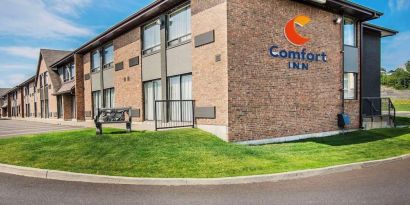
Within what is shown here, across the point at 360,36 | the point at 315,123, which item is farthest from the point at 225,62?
the point at 360,36

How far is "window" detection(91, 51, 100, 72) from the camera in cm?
2488

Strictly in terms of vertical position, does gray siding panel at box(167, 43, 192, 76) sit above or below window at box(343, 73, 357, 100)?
above

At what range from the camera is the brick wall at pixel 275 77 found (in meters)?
12.1

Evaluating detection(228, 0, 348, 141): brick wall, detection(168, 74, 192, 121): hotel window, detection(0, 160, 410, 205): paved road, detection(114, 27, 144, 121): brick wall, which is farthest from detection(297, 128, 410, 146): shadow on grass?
detection(114, 27, 144, 121): brick wall

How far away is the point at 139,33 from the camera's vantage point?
59.3ft

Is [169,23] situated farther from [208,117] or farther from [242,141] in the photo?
[242,141]

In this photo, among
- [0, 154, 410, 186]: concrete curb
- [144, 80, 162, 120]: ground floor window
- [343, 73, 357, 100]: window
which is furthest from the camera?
[343, 73, 357, 100]: window

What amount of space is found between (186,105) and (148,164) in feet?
18.9

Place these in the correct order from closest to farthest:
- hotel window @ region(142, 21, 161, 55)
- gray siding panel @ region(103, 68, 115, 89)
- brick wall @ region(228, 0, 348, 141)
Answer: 1. brick wall @ region(228, 0, 348, 141)
2. hotel window @ region(142, 21, 161, 55)
3. gray siding panel @ region(103, 68, 115, 89)

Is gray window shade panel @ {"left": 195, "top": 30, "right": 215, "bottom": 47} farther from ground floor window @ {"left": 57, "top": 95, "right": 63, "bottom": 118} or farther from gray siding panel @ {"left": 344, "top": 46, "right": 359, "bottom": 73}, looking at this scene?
ground floor window @ {"left": 57, "top": 95, "right": 63, "bottom": 118}

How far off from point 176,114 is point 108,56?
33.2 feet

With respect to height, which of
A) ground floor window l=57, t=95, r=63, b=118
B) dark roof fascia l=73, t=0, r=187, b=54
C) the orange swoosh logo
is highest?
dark roof fascia l=73, t=0, r=187, b=54

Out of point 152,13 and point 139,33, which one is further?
point 139,33

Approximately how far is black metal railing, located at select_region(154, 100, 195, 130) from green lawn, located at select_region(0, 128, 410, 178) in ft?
4.25
